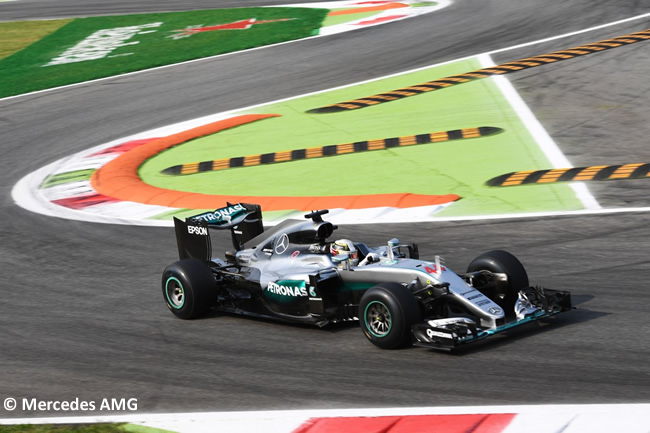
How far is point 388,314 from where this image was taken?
9.50 m

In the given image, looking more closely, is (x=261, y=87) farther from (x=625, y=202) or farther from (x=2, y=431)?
(x=2, y=431)

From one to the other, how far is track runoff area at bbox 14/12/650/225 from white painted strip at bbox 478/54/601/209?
1.3 inches

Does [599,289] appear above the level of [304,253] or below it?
below

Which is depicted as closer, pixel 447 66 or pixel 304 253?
pixel 304 253

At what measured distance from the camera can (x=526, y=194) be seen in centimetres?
1620

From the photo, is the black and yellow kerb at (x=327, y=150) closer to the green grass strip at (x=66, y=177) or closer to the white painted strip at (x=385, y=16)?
the green grass strip at (x=66, y=177)

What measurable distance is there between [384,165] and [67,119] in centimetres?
1107

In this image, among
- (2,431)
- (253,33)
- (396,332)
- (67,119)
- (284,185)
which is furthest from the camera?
(253,33)

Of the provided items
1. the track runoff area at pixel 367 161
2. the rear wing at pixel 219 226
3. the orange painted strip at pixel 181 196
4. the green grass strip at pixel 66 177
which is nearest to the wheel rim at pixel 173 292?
the rear wing at pixel 219 226

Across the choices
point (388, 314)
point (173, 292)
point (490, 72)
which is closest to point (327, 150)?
point (490, 72)

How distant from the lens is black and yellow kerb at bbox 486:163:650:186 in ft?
54.9

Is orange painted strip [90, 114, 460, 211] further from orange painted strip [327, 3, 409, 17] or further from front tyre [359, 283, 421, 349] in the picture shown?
orange painted strip [327, 3, 409, 17]

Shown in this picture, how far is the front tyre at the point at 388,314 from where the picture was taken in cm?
934

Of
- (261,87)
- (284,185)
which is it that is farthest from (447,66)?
(284,185)
